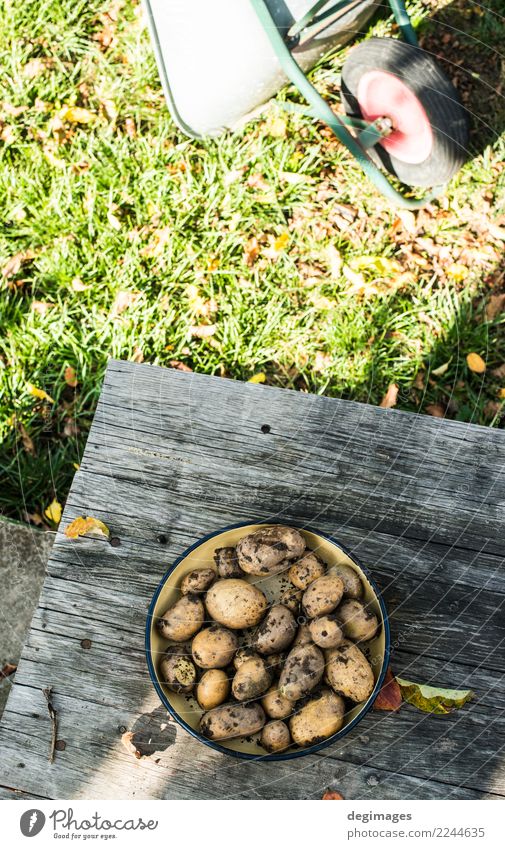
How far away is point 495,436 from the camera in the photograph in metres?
1.62

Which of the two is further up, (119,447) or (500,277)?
(500,277)

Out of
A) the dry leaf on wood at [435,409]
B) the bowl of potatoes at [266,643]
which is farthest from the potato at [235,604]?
the dry leaf on wood at [435,409]

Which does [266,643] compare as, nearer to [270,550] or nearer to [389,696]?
[270,550]

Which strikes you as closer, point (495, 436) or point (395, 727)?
point (395, 727)

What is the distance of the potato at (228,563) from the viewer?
1.45 metres

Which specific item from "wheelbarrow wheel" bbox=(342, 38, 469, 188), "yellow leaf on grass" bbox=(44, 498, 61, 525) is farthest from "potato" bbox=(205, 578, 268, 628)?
"wheelbarrow wheel" bbox=(342, 38, 469, 188)

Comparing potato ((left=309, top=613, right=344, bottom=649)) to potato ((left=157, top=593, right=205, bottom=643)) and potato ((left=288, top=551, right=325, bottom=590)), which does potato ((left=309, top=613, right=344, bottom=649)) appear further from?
potato ((left=157, top=593, right=205, bottom=643))

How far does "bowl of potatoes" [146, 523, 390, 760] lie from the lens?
1324 millimetres

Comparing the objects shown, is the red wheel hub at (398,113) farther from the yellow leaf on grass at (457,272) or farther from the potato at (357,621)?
the potato at (357,621)

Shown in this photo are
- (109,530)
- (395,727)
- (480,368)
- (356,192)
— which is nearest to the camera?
(395,727)

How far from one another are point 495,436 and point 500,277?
1226 mm

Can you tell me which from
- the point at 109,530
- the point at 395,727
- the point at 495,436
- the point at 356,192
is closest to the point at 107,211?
the point at 356,192

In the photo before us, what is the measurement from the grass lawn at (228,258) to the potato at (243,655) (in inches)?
50.4

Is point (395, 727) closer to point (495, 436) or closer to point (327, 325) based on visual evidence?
point (495, 436)
